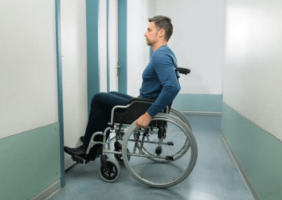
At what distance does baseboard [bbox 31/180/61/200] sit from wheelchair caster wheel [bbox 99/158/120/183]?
0.31 metres

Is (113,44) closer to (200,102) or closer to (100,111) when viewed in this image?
(100,111)

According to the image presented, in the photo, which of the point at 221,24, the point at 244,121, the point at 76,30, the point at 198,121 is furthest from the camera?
the point at 221,24

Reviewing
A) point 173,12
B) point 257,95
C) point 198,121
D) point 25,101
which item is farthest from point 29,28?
A: point 173,12

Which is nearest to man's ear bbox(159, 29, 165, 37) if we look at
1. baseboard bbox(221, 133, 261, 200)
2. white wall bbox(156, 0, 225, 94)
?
baseboard bbox(221, 133, 261, 200)

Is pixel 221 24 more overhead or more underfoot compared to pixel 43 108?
more overhead

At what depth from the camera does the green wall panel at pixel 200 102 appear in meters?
4.96

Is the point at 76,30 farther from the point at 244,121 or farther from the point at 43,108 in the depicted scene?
the point at 244,121

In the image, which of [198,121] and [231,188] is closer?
[231,188]

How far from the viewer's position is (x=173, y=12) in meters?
5.03

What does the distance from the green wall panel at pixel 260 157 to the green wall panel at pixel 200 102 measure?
287 centimetres

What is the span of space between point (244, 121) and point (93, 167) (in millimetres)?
1259

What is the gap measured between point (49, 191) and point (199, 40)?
164 inches

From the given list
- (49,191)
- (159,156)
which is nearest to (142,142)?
(159,156)

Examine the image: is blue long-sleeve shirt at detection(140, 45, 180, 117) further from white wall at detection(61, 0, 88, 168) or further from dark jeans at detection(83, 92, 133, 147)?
white wall at detection(61, 0, 88, 168)
